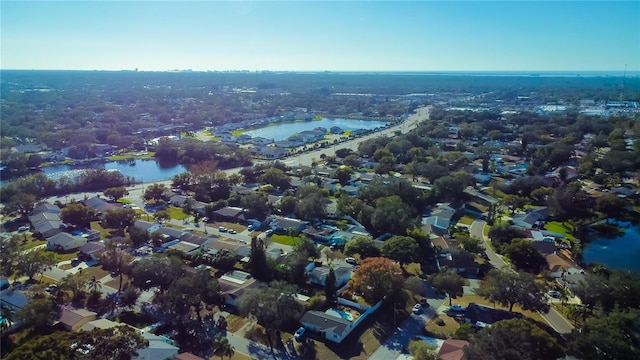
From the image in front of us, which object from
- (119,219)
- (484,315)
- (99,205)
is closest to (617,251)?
(484,315)

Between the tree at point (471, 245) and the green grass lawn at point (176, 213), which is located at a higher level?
the tree at point (471, 245)

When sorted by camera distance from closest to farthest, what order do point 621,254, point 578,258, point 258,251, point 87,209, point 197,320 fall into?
1. point 197,320
2. point 258,251
3. point 578,258
4. point 621,254
5. point 87,209

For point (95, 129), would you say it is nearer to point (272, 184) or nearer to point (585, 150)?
point (272, 184)

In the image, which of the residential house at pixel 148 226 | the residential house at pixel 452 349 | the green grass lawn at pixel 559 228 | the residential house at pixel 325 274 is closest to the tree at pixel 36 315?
the residential house at pixel 148 226

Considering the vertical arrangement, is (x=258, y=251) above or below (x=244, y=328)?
above

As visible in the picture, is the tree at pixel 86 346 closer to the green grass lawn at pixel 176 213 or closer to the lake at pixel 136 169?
the green grass lawn at pixel 176 213

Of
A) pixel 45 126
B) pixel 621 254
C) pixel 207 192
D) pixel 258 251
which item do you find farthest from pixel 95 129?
pixel 621 254
